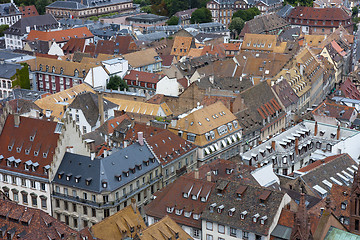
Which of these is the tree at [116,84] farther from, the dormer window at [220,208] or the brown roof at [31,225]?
the brown roof at [31,225]

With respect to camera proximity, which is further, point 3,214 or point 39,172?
point 39,172

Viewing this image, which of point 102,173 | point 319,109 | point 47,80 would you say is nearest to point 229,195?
point 102,173

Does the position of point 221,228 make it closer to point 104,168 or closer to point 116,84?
point 104,168

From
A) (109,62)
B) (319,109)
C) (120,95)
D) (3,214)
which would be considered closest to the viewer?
(3,214)

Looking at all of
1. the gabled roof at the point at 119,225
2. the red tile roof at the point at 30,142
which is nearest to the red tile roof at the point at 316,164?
the gabled roof at the point at 119,225

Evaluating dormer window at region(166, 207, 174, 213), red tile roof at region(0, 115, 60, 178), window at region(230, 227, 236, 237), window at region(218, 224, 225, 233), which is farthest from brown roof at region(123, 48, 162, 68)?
window at region(230, 227, 236, 237)

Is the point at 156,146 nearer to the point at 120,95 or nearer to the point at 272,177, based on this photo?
the point at 272,177
